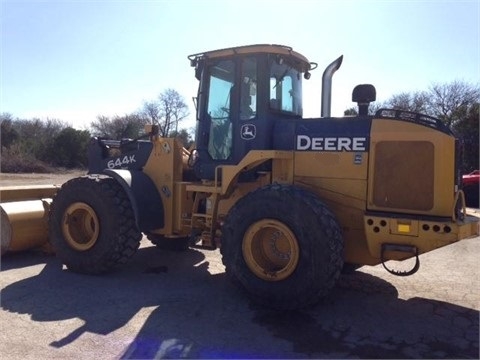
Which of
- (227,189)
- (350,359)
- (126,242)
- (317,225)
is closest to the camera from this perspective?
(350,359)

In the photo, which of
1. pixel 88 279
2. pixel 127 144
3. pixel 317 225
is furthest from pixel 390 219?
pixel 127 144

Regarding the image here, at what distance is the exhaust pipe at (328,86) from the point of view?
19.5ft

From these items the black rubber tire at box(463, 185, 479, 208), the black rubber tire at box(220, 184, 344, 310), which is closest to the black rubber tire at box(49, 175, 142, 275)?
the black rubber tire at box(220, 184, 344, 310)

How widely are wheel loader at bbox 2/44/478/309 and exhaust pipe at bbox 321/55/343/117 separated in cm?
1

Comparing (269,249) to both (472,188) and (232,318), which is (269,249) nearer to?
(232,318)

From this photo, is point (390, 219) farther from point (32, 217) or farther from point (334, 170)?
point (32, 217)

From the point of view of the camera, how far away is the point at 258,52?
5.85 m

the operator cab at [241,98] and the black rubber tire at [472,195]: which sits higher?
the operator cab at [241,98]

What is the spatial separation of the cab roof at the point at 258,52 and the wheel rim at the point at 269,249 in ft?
7.13

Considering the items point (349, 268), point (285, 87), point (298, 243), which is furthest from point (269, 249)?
point (285, 87)

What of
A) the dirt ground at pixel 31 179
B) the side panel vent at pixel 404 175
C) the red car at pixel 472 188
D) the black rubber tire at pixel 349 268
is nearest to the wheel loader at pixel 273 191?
the side panel vent at pixel 404 175

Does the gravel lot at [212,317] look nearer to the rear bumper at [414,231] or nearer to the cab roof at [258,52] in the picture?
the rear bumper at [414,231]

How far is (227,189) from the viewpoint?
5.73 m

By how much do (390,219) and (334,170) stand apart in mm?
854
